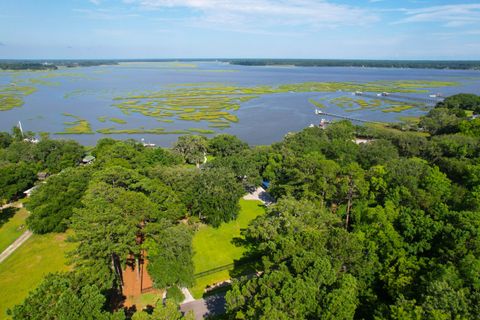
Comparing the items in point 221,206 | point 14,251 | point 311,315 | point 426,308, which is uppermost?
point 426,308

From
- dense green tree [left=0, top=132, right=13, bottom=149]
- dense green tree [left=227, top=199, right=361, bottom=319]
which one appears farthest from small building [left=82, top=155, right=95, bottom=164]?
dense green tree [left=227, top=199, right=361, bottom=319]

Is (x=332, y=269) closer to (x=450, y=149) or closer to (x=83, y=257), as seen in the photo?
(x=83, y=257)

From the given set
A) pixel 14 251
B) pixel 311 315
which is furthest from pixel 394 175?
pixel 14 251

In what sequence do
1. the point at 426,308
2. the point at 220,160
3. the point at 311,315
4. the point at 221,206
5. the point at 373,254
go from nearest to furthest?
the point at 426,308 → the point at 311,315 → the point at 373,254 → the point at 221,206 → the point at 220,160

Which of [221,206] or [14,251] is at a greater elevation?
[221,206]

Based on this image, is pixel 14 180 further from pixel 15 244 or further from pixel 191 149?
pixel 191 149

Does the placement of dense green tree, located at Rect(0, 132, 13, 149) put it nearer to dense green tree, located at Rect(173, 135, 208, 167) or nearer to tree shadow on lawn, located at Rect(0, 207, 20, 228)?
tree shadow on lawn, located at Rect(0, 207, 20, 228)

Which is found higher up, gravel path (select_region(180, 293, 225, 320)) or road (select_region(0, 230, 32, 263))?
gravel path (select_region(180, 293, 225, 320))
